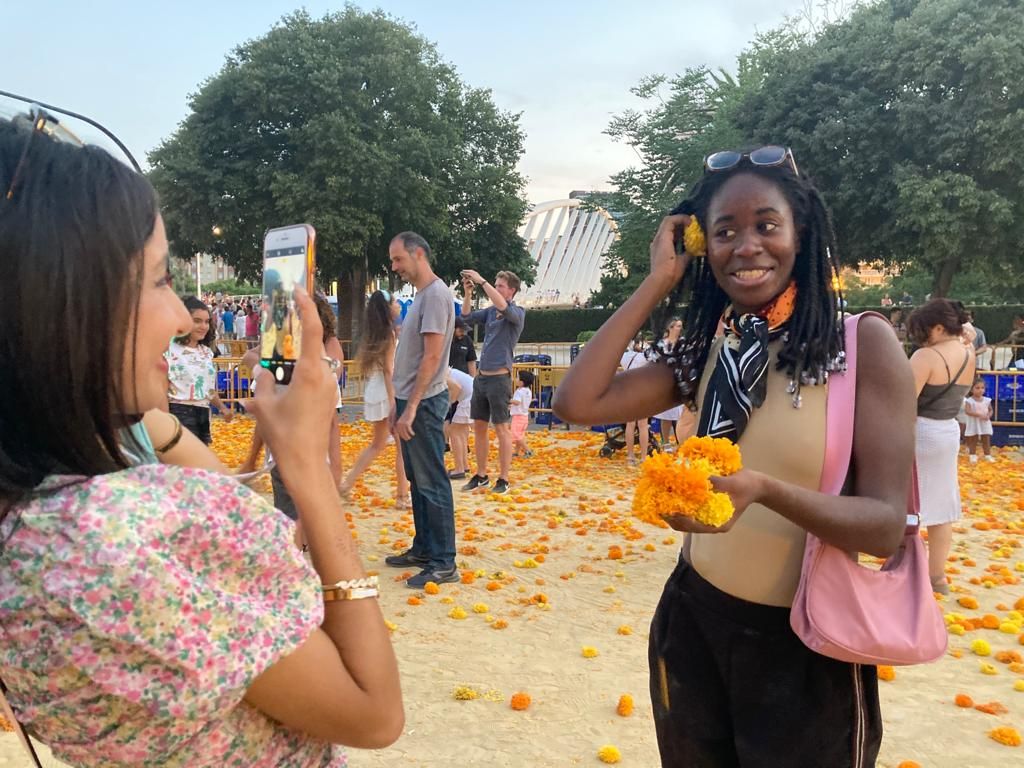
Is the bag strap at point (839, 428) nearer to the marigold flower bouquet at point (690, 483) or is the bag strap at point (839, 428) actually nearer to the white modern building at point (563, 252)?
the marigold flower bouquet at point (690, 483)

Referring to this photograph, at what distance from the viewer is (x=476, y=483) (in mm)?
9453

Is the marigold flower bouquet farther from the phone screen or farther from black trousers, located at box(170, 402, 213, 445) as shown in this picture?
black trousers, located at box(170, 402, 213, 445)

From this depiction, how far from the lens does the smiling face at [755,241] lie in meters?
2.02

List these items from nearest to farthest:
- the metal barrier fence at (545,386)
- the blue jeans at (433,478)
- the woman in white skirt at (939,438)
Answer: the woman in white skirt at (939,438), the blue jeans at (433,478), the metal barrier fence at (545,386)

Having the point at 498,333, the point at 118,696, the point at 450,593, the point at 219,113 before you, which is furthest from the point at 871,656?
the point at 219,113

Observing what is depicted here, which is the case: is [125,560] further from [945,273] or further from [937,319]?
[945,273]

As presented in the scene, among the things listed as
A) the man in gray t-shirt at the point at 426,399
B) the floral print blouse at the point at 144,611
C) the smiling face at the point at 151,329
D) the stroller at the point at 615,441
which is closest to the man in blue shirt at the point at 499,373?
the man in gray t-shirt at the point at 426,399

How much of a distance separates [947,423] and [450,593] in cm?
403

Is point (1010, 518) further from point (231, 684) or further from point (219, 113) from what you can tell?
point (219, 113)

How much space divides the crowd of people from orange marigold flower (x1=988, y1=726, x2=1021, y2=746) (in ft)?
8.00

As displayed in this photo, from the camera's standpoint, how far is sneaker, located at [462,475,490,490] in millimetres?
9414

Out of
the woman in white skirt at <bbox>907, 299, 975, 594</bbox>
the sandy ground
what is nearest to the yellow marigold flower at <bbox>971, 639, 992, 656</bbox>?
the sandy ground

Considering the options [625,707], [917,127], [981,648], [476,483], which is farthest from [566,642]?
[917,127]

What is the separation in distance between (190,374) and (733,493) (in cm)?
662
